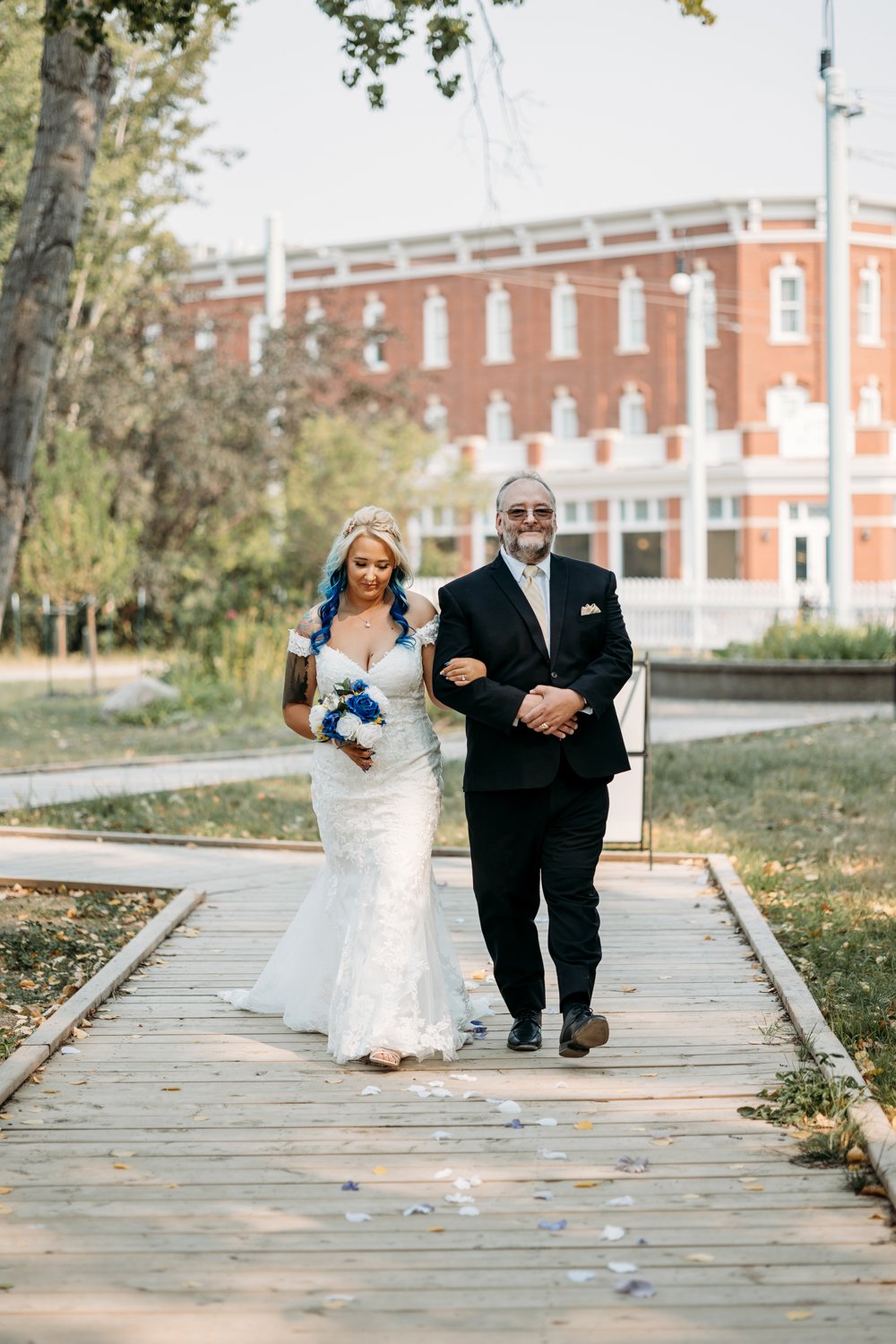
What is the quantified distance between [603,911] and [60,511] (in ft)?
65.4

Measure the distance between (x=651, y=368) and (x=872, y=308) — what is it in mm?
6644

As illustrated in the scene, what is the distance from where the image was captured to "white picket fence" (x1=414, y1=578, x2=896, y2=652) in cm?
3153

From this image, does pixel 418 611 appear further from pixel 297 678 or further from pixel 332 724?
pixel 332 724

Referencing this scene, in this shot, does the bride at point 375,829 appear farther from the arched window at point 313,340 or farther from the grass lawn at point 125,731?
the arched window at point 313,340

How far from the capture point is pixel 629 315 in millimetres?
52188

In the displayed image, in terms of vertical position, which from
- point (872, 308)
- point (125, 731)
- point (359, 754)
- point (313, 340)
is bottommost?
point (125, 731)

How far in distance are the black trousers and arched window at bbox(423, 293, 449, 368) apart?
165 feet

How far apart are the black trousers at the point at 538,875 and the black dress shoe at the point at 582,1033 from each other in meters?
0.08

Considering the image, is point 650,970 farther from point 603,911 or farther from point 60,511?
point 60,511

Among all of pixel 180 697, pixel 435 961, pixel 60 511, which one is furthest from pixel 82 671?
pixel 435 961

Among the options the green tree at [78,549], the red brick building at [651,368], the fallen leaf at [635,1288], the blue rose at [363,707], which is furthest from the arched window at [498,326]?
the fallen leaf at [635,1288]

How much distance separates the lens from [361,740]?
625 centimetres

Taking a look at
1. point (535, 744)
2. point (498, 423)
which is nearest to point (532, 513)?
point (535, 744)

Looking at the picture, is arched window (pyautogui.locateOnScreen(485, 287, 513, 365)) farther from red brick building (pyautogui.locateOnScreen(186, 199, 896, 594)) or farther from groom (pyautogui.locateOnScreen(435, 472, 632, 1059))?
groom (pyautogui.locateOnScreen(435, 472, 632, 1059))
